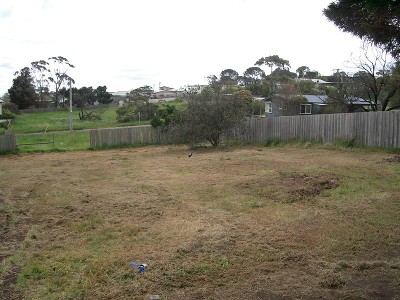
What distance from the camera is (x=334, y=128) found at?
724 inches

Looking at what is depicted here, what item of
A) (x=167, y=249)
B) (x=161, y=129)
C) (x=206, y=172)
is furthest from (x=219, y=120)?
(x=167, y=249)

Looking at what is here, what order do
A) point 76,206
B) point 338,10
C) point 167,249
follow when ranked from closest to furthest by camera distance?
point 167,249 < point 338,10 < point 76,206

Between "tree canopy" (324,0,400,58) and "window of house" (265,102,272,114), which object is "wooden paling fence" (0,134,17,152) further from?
"window of house" (265,102,272,114)

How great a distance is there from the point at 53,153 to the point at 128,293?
2146 centimetres

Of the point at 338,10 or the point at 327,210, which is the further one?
the point at 327,210

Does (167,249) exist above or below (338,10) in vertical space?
below

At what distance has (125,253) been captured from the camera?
4969 mm

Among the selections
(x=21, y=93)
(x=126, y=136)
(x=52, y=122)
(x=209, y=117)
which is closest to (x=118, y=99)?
(x=21, y=93)

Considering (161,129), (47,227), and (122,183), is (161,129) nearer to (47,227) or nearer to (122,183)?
(122,183)

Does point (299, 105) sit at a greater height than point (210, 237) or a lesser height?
greater

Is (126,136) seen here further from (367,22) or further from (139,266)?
A: (139,266)

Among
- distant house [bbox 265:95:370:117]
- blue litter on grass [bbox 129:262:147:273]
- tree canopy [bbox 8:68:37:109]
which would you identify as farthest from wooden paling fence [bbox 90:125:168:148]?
tree canopy [bbox 8:68:37:109]

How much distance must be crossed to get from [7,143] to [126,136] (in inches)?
287

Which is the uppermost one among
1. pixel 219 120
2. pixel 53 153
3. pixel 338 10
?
pixel 338 10
